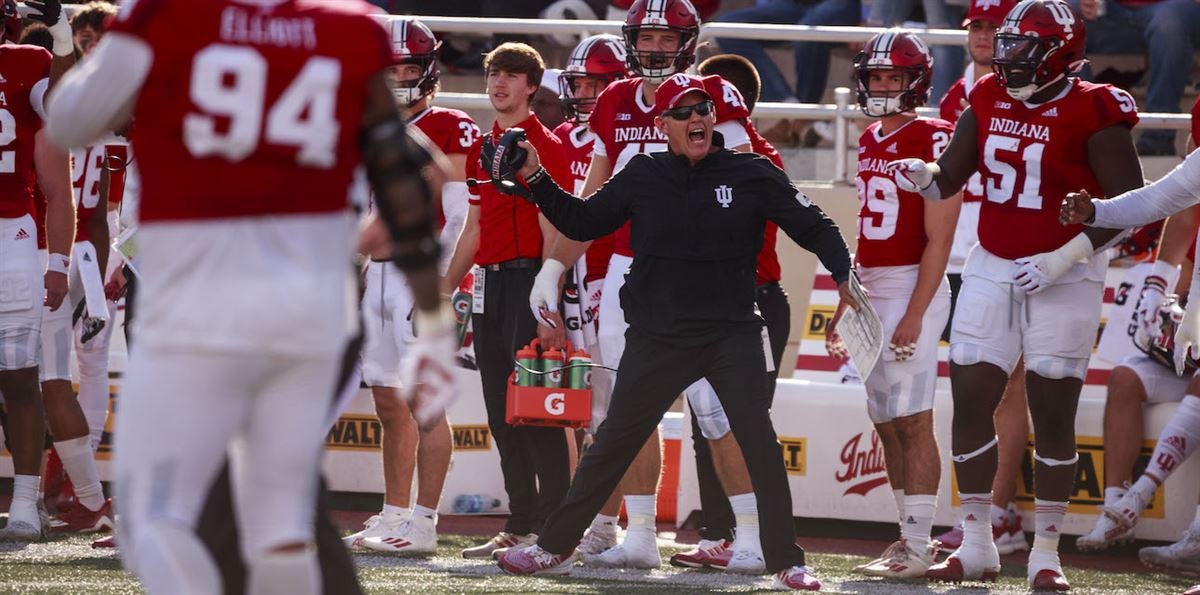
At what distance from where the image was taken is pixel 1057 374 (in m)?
6.32

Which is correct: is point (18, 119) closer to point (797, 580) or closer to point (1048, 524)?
point (797, 580)

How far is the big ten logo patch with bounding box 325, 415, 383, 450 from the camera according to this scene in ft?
27.5

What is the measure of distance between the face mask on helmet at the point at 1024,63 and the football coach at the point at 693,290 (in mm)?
885

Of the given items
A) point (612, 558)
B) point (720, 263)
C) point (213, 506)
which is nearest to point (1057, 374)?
point (720, 263)

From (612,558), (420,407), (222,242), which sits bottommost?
(612,558)

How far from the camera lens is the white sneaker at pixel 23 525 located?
7016 mm

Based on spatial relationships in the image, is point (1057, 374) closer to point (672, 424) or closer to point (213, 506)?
point (672, 424)

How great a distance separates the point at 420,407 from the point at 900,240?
3.84 meters

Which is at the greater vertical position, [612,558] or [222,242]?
[222,242]

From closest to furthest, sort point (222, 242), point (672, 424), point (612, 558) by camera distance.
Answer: point (222, 242) < point (612, 558) < point (672, 424)

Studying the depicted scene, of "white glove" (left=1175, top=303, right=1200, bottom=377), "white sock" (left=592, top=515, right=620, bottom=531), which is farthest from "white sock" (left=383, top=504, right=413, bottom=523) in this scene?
"white glove" (left=1175, top=303, right=1200, bottom=377)

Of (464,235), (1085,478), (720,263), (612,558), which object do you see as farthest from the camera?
(1085,478)

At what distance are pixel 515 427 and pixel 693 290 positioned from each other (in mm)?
1295

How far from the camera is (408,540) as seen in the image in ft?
22.5
